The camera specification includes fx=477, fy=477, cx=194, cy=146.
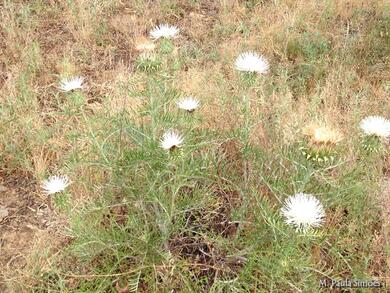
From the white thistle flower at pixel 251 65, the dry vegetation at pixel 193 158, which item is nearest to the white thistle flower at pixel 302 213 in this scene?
the dry vegetation at pixel 193 158

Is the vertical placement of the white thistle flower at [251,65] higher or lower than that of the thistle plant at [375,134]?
higher

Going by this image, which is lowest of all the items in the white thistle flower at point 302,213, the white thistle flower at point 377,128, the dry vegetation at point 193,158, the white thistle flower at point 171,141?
the dry vegetation at point 193,158

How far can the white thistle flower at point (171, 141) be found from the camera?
2.03m

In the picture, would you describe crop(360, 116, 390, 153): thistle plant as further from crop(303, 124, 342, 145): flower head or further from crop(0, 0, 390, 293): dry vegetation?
crop(303, 124, 342, 145): flower head

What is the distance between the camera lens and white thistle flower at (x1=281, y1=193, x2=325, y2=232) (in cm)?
178

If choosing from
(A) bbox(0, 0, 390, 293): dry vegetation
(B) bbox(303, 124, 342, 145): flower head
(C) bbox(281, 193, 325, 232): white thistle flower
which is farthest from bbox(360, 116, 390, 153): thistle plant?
(C) bbox(281, 193, 325, 232): white thistle flower

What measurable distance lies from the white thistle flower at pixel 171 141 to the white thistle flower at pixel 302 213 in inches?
20.8

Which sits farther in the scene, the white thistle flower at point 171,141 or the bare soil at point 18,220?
the bare soil at point 18,220

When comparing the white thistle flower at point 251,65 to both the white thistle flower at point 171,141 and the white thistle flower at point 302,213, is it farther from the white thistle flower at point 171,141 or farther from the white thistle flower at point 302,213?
the white thistle flower at point 302,213

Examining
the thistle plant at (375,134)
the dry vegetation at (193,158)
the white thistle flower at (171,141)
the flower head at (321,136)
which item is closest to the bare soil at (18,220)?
the dry vegetation at (193,158)

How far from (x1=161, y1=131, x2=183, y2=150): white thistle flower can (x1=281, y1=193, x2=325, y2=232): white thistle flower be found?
1.73 ft

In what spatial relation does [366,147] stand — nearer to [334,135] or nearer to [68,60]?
[334,135]

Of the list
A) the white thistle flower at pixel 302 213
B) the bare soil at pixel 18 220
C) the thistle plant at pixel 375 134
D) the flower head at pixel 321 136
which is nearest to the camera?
the white thistle flower at pixel 302 213

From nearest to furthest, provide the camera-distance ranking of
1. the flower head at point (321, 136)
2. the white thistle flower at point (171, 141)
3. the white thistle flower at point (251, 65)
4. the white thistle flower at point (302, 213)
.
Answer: the white thistle flower at point (302, 213), the flower head at point (321, 136), the white thistle flower at point (171, 141), the white thistle flower at point (251, 65)
